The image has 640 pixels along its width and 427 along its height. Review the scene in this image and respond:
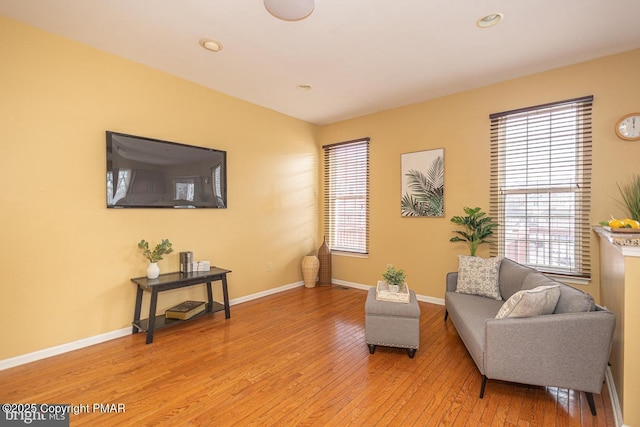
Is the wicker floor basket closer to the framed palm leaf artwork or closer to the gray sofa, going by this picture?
the framed palm leaf artwork

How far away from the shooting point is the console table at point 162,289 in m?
2.89

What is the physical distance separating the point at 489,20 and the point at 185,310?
4.02 m

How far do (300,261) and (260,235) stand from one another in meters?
1.01

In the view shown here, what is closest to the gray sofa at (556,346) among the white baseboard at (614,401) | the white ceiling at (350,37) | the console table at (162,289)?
the white baseboard at (614,401)

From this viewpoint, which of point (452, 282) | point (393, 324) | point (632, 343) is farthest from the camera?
point (452, 282)

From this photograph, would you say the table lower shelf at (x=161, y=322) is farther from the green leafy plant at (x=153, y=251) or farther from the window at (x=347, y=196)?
the window at (x=347, y=196)

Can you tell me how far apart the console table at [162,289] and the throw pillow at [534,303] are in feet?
9.45

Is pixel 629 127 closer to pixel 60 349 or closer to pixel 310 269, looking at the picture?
pixel 310 269

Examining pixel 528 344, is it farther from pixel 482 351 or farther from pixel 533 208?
pixel 533 208

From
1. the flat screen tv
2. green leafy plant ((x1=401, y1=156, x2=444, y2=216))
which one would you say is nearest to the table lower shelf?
→ the flat screen tv

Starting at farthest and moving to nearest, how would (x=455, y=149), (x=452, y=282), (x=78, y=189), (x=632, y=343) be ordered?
(x=455, y=149) → (x=452, y=282) → (x=78, y=189) → (x=632, y=343)

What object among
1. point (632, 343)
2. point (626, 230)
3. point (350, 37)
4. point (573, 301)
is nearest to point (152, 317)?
point (350, 37)

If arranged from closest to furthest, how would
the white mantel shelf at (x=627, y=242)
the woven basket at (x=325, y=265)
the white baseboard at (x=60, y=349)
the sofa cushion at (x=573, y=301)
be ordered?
1. the white mantel shelf at (x=627, y=242)
2. the sofa cushion at (x=573, y=301)
3. the white baseboard at (x=60, y=349)
4. the woven basket at (x=325, y=265)

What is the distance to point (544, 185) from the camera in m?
3.30
